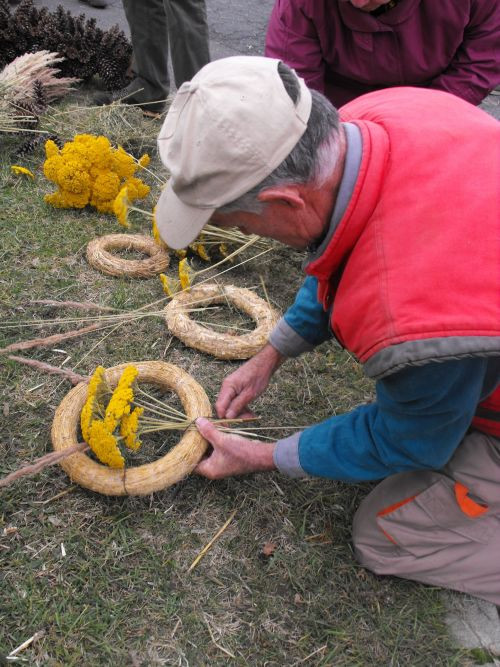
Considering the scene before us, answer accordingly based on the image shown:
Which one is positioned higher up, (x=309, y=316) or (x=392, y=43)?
(x=392, y=43)

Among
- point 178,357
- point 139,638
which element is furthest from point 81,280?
point 139,638

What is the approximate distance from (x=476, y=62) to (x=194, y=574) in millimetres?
3093

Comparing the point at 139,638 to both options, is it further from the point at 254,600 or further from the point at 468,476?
the point at 468,476

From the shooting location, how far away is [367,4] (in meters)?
2.82

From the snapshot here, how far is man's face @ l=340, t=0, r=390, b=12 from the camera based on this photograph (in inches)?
109

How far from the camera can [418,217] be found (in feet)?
4.73

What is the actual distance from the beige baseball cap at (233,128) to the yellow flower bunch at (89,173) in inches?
94.8

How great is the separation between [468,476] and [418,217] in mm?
978

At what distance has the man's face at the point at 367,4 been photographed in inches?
109

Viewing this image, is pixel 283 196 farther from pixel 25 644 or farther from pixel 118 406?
pixel 25 644

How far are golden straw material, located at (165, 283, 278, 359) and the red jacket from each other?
1.33 metres

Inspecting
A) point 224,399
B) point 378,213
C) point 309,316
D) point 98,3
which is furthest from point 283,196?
point 98,3

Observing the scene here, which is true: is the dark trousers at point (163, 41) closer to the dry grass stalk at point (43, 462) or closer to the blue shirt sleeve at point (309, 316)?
the blue shirt sleeve at point (309, 316)

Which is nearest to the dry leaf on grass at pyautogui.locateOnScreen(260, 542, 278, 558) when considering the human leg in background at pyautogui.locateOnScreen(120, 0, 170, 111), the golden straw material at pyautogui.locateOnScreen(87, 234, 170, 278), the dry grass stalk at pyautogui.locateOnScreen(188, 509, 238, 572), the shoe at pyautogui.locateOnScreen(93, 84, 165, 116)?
the dry grass stalk at pyautogui.locateOnScreen(188, 509, 238, 572)
